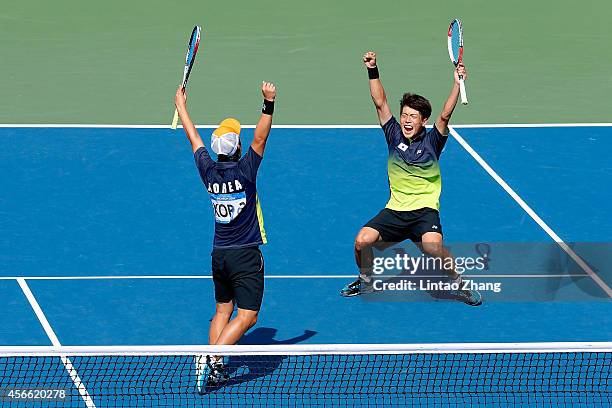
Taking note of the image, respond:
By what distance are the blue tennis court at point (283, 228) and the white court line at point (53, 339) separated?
37mm

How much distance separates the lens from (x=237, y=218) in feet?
36.1

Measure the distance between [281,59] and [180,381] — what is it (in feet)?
42.1

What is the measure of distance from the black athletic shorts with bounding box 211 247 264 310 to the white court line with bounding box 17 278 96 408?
159cm

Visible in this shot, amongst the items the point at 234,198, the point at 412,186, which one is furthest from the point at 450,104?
the point at 234,198

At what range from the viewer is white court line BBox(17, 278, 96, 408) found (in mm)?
10438

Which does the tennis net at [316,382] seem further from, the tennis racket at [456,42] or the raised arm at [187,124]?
the tennis racket at [456,42]

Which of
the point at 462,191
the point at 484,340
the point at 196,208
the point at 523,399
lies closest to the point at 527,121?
the point at 462,191

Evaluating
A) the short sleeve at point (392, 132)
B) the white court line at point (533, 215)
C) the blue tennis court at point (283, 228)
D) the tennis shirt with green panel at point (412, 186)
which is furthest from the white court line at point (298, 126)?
the tennis shirt with green panel at point (412, 186)

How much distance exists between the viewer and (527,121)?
19.2 meters

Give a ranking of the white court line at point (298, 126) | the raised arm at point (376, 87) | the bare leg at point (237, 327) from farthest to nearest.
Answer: the white court line at point (298, 126), the raised arm at point (376, 87), the bare leg at point (237, 327)

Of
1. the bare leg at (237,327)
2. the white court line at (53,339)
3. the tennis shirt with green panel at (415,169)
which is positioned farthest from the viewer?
the tennis shirt with green panel at (415,169)

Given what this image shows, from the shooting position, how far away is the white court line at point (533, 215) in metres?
13.6

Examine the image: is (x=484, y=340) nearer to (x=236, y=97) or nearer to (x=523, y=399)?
(x=523, y=399)

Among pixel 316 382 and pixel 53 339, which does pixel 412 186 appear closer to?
pixel 316 382
